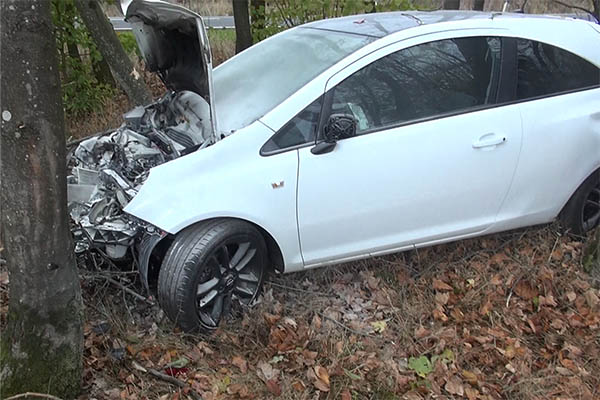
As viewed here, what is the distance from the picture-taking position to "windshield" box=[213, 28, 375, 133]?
324cm

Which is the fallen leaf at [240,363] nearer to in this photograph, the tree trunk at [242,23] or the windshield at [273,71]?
the windshield at [273,71]

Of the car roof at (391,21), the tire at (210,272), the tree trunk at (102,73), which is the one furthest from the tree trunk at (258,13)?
the tire at (210,272)

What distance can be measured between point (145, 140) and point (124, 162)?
24cm

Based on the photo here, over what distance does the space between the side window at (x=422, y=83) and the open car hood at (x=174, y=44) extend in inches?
32.8

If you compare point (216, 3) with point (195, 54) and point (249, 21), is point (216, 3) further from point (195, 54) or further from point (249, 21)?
point (195, 54)

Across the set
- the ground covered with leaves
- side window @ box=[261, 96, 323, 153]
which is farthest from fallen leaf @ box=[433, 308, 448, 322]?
side window @ box=[261, 96, 323, 153]

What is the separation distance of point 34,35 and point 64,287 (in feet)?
3.44

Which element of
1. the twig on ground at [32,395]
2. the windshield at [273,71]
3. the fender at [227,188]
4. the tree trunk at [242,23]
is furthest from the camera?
the tree trunk at [242,23]

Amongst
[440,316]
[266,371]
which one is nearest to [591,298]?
[440,316]

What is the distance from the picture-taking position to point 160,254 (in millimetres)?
3086

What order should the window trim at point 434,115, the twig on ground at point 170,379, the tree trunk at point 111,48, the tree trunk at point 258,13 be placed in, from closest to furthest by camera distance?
Answer: the twig on ground at point 170,379, the window trim at point 434,115, the tree trunk at point 111,48, the tree trunk at point 258,13

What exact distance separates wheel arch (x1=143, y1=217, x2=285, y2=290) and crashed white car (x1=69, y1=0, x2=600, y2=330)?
0.5 inches

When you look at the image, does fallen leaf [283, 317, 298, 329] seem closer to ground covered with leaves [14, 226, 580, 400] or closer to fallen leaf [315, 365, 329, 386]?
ground covered with leaves [14, 226, 580, 400]

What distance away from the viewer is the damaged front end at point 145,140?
9.85 ft
